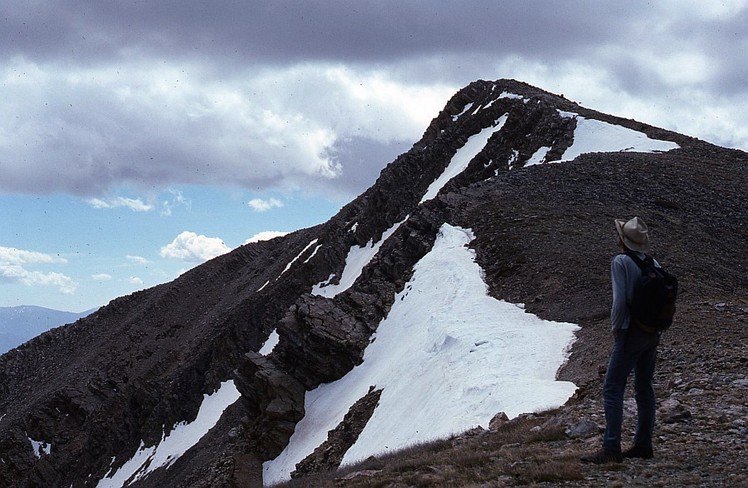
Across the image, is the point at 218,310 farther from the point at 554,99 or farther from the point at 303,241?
the point at 554,99

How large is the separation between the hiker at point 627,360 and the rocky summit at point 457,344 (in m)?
0.28

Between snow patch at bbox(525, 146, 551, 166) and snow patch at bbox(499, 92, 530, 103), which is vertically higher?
snow patch at bbox(499, 92, 530, 103)

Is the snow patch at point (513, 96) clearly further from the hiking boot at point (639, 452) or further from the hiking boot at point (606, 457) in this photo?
the hiking boot at point (606, 457)

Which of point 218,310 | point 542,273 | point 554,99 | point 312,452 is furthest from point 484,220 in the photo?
point 218,310

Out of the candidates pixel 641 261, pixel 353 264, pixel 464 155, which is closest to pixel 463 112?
pixel 464 155

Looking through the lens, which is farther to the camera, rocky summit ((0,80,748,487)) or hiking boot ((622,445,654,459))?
rocky summit ((0,80,748,487))

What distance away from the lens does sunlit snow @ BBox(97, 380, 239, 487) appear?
153 feet

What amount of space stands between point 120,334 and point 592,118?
171 ft

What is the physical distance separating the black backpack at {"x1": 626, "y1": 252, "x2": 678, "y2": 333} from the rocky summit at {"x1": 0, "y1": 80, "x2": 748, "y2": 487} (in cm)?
155

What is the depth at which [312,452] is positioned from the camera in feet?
77.9

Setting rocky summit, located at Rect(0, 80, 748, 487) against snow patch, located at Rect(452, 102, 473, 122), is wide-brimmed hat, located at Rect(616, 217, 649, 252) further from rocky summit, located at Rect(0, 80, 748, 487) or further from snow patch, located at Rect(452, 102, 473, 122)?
snow patch, located at Rect(452, 102, 473, 122)

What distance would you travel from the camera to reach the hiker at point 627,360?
26.9 ft

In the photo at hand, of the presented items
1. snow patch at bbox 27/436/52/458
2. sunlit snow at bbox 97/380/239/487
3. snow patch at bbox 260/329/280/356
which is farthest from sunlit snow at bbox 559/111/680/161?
snow patch at bbox 27/436/52/458

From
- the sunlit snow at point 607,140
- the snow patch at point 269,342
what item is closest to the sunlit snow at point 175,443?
the snow patch at point 269,342
